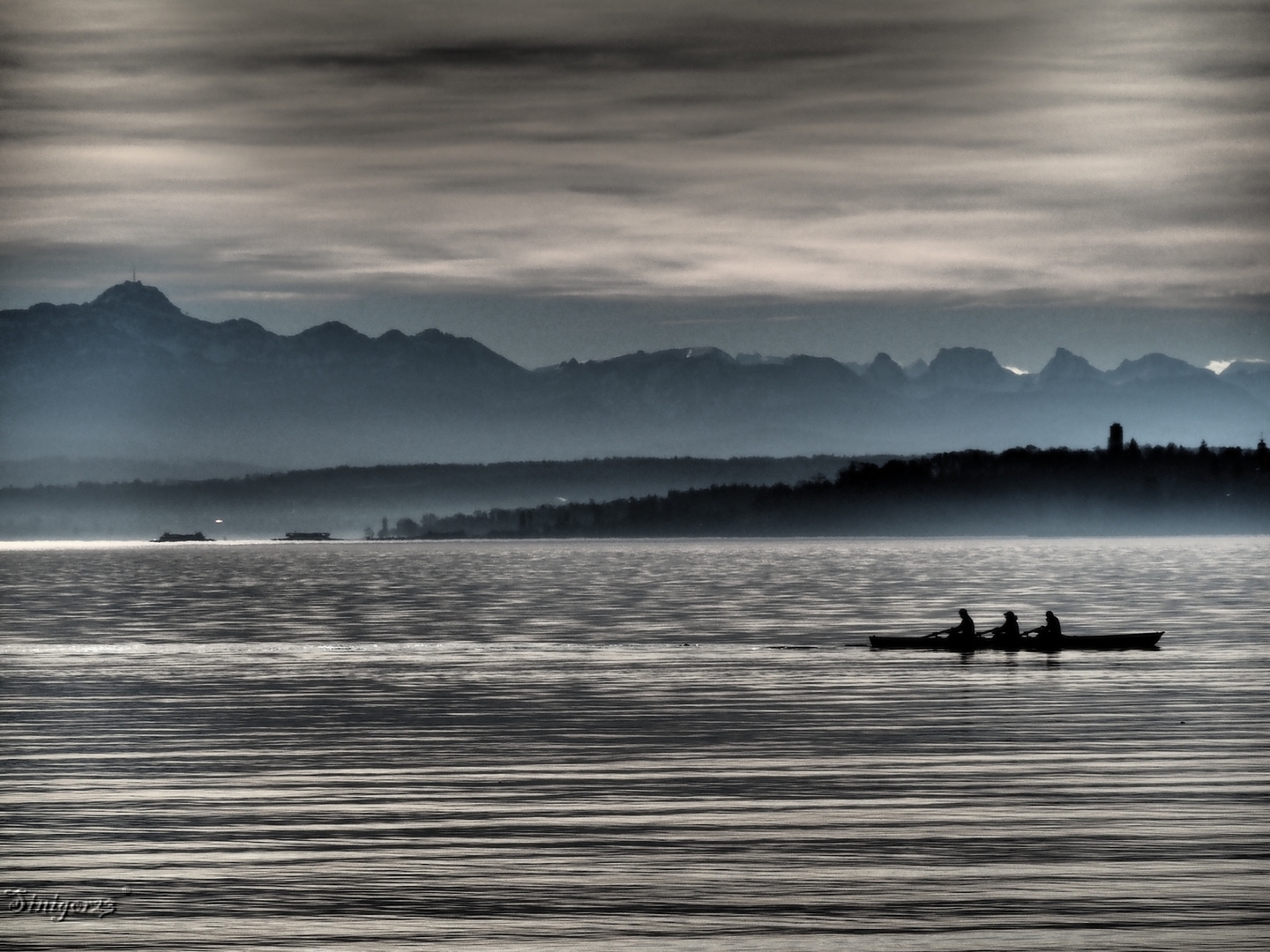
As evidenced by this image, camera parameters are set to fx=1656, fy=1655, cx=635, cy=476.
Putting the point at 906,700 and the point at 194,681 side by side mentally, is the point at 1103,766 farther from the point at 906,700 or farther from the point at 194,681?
the point at 194,681

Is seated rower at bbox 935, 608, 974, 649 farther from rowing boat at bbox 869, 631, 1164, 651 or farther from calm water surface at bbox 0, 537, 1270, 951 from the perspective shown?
calm water surface at bbox 0, 537, 1270, 951

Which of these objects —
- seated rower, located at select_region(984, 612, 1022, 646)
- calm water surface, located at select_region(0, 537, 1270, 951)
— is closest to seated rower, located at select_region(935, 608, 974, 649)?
seated rower, located at select_region(984, 612, 1022, 646)

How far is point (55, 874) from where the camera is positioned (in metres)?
29.1

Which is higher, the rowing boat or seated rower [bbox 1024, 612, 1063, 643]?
seated rower [bbox 1024, 612, 1063, 643]

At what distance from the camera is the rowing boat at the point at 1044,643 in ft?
271

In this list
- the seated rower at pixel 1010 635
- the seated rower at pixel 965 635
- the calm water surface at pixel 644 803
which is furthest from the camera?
the seated rower at pixel 965 635

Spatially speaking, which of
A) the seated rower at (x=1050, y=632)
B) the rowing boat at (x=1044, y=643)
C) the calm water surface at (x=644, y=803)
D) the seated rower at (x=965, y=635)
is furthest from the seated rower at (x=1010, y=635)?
the calm water surface at (x=644, y=803)

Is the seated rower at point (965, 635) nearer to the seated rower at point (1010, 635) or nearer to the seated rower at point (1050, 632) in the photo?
the seated rower at point (1010, 635)

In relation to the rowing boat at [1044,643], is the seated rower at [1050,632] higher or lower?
higher

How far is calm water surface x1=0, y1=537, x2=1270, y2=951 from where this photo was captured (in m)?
25.7

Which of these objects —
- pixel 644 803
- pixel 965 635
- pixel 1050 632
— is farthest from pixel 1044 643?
pixel 644 803

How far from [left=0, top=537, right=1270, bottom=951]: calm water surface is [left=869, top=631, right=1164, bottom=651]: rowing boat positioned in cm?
164

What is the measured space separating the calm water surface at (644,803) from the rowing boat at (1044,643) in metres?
Answer: 1.64

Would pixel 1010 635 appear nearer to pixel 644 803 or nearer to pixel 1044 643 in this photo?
pixel 1044 643
